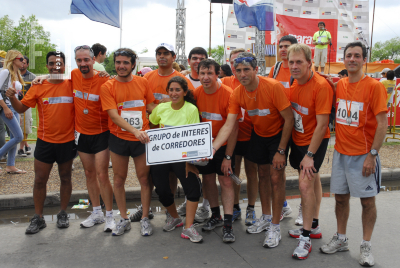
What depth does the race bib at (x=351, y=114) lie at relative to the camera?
3.41 meters

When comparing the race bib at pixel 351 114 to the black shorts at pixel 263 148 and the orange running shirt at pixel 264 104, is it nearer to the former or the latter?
the orange running shirt at pixel 264 104

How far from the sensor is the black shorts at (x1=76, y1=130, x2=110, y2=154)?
4.27m

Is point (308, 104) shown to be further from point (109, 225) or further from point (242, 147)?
point (109, 225)

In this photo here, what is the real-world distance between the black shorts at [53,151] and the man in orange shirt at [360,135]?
125 inches

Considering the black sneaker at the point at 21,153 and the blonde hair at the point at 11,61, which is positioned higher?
the blonde hair at the point at 11,61

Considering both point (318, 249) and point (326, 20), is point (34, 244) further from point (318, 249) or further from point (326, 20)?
point (326, 20)

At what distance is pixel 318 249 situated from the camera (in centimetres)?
379

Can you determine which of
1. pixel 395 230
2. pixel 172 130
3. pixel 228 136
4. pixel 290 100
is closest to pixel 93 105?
pixel 172 130

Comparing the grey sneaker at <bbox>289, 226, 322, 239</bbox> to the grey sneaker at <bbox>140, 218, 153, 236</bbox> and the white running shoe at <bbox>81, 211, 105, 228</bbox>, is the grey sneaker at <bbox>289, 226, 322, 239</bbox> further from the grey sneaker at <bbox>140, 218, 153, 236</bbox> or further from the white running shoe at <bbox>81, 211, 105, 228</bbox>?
the white running shoe at <bbox>81, 211, 105, 228</bbox>

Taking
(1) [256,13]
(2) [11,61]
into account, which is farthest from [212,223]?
(1) [256,13]

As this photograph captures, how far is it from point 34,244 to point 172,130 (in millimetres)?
2002

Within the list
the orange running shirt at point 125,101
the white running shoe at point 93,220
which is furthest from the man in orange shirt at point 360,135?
the white running shoe at point 93,220

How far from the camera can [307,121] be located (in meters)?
3.75

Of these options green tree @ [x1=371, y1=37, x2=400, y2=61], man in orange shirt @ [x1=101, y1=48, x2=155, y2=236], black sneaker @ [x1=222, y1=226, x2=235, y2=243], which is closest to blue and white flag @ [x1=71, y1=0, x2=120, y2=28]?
man in orange shirt @ [x1=101, y1=48, x2=155, y2=236]
